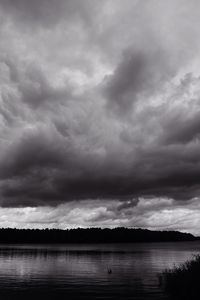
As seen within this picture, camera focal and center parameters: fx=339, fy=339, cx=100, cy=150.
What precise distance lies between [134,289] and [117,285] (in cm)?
483

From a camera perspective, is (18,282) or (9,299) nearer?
(9,299)

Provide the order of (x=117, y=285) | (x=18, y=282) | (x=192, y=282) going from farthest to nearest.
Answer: (x=18, y=282)
(x=117, y=285)
(x=192, y=282)

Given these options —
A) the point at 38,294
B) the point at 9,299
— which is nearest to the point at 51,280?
the point at 38,294

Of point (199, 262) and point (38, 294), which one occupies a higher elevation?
point (199, 262)

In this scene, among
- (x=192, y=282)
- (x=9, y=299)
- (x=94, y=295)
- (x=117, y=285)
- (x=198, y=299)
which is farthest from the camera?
(x=117, y=285)

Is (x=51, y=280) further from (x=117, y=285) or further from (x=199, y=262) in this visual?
(x=199, y=262)

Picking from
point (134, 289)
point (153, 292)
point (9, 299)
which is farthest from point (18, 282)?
point (153, 292)

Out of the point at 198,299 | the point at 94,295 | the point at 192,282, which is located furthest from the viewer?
the point at 94,295

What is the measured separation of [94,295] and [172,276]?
10.9m

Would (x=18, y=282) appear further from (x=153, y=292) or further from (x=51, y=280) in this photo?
(x=153, y=292)

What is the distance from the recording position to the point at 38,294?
43375mm

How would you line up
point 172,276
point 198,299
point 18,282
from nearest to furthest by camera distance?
1. point 198,299
2. point 172,276
3. point 18,282

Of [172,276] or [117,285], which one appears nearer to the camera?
[172,276]

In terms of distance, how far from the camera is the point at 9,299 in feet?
130
